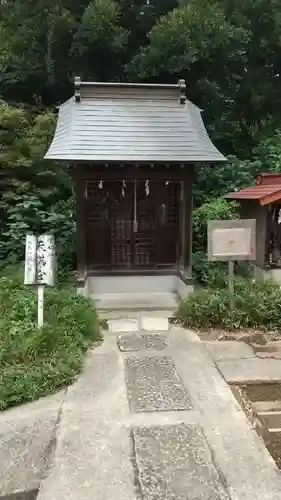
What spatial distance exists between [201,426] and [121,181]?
5128 millimetres

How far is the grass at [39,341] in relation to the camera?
4.30 metres

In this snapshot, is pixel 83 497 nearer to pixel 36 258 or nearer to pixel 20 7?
pixel 36 258

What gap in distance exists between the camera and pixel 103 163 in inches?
269

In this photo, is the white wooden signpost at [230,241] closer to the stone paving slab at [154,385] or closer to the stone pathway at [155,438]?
the stone pathway at [155,438]

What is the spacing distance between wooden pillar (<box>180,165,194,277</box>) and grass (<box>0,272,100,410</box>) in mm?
2212

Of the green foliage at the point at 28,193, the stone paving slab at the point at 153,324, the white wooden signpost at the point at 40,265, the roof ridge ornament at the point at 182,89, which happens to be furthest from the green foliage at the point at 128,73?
the white wooden signpost at the point at 40,265

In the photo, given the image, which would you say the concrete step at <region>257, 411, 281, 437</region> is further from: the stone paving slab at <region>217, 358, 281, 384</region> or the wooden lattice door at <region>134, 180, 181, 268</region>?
the wooden lattice door at <region>134, 180, 181, 268</region>

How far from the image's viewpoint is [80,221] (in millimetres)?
7457

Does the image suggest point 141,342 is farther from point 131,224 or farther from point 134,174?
point 134,174

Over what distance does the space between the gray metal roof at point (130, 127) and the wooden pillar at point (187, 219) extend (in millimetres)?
522

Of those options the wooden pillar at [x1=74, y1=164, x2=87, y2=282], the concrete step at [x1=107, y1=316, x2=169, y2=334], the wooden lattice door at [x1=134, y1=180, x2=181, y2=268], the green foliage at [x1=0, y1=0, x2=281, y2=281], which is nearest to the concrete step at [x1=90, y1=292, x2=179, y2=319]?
the concrete step at [x1=107, y1=316, x2=169, y2=334]

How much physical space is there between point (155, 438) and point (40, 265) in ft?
9.29

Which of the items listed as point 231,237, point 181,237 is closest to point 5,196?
point 181,237

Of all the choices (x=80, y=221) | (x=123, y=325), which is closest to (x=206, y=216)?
(x=80, y=221)
